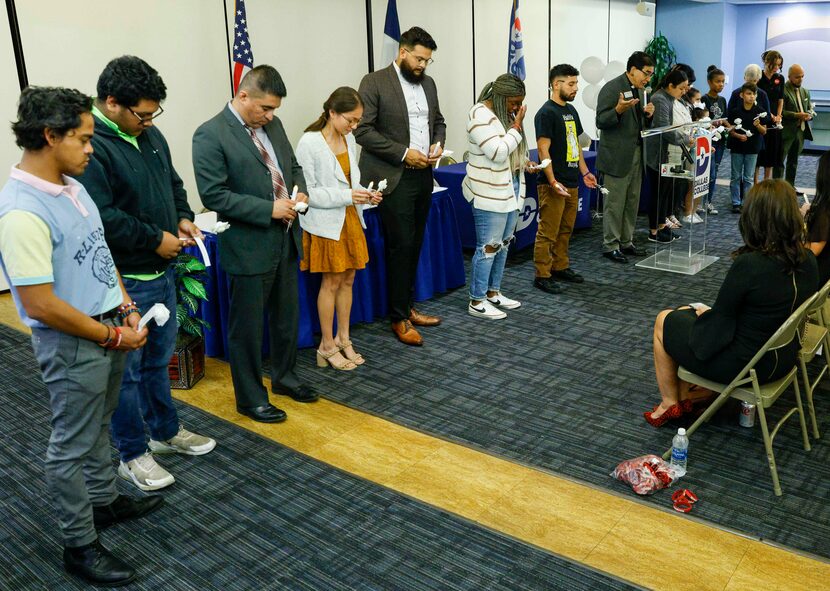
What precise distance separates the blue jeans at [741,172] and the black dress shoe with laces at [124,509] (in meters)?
6.31

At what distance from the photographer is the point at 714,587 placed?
224 cm

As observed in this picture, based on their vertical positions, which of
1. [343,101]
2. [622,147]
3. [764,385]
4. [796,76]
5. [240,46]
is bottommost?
[764,385]

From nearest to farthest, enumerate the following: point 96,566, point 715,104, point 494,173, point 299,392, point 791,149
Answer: point 96,566, point 299,392, point 494,173, point 715,104, point 791,149

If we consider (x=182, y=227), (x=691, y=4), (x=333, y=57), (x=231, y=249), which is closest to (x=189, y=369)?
(x=231, y=249)

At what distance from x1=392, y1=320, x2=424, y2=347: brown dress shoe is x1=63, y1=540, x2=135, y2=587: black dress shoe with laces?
2163 millimetres

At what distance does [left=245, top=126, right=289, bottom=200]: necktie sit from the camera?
300cm

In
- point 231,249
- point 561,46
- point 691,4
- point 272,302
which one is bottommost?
point 272,302

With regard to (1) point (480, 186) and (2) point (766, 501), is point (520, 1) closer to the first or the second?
(1) point (480, 186)

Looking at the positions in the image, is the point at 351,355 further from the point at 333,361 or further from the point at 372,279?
the point at 372,279

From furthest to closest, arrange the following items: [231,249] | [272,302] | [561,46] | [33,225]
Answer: [561,46], [272,302], [231,249], [33,225]

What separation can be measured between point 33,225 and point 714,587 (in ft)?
6.94

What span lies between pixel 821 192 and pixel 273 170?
229 cm

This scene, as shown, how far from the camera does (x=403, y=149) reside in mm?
3943

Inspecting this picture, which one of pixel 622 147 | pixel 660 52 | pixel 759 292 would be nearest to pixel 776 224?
pixel 759 292
